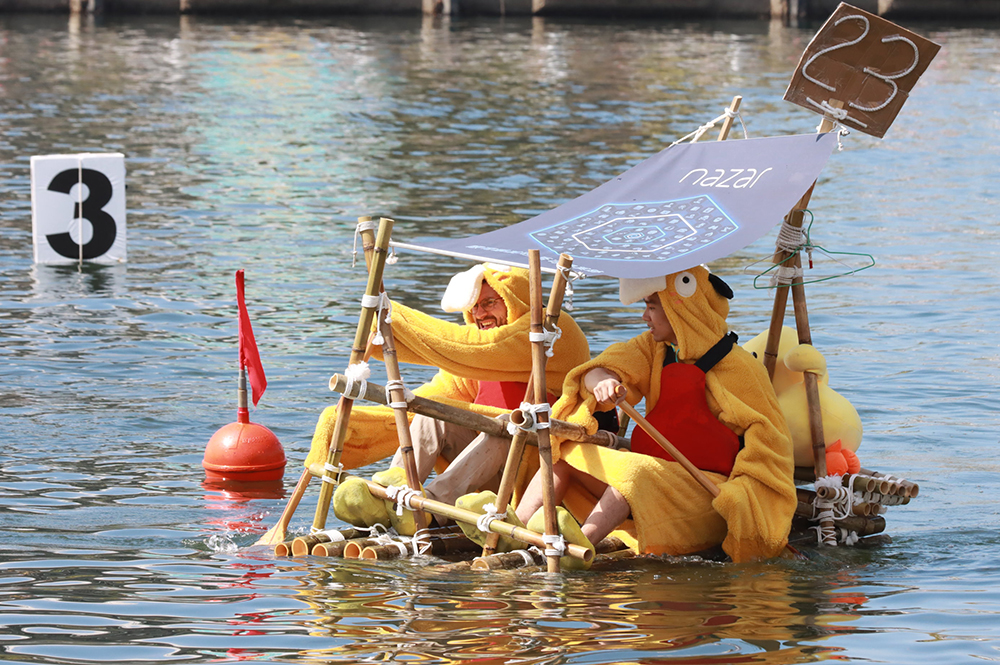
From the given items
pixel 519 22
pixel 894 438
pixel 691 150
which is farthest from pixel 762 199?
pixel 519 22

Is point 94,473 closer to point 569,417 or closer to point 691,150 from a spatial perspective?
point 569,417

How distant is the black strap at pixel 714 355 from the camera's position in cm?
693

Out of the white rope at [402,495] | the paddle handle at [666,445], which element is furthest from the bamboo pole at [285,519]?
the paddle handle at [666,445]

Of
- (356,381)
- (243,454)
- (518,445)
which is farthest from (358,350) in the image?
(243,454)

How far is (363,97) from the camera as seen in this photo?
1115 inches

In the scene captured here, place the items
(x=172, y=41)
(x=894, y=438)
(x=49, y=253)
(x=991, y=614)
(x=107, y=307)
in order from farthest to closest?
(x=172, y=41)
(x=49, y=253)
(x=107, y=307)
(x=894, y=438)
(x=991, y=614)

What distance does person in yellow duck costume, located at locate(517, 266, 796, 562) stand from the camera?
268 inches

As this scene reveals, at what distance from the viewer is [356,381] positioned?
6.82m

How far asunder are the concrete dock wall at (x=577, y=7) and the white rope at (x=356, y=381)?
127 feet

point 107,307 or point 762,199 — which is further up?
point 762,199

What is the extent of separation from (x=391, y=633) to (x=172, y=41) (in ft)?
107

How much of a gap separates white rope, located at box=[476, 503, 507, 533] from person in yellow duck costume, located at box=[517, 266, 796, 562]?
0.31 meters

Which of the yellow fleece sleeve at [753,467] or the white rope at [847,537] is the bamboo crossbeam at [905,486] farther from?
the yellow fleece sleeve at [753,467]

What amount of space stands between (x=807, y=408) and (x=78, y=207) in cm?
935
